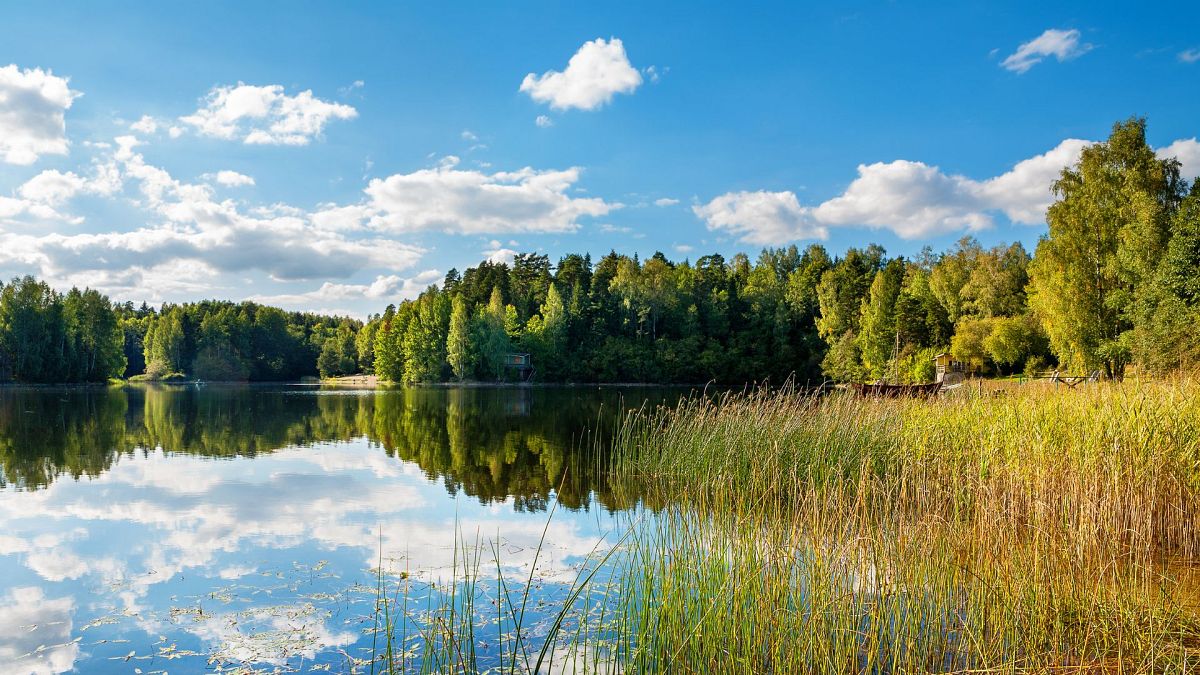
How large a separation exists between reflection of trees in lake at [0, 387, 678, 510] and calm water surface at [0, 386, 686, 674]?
125mm

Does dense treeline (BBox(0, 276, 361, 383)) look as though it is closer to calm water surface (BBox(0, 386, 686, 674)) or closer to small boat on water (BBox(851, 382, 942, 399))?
calm water surface (BBox(0, 386, 686, 674))

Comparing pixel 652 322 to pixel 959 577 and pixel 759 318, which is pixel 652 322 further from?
pixel 959 577

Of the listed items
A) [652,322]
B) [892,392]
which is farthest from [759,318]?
[892,392]

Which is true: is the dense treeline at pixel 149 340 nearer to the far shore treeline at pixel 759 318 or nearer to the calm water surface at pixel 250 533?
the far shore treeline at pixel 759 318

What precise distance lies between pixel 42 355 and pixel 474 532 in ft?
246

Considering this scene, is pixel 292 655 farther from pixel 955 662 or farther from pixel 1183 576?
pixel 1183 576

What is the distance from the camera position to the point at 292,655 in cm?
590

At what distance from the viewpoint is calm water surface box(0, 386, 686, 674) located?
6395 millimetres

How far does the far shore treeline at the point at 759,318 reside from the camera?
87.0ft

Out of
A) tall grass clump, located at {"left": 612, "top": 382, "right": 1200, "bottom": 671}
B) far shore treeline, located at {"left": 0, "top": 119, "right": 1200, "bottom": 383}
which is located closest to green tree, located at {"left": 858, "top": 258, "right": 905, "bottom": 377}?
far shore treeline, located at {"left": 0, "top": 119, "right": 1200, "bottom": 383}

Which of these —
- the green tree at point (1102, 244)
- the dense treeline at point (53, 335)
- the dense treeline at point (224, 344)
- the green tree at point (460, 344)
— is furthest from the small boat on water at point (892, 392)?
the dense treeline at point (224, 344)

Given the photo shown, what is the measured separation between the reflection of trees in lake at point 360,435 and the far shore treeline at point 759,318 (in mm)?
18048

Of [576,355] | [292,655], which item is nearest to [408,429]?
[292,655]

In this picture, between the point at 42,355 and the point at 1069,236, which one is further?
the point at 42,355
